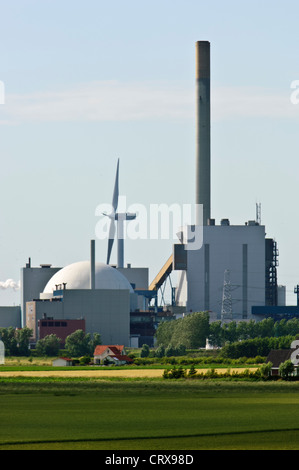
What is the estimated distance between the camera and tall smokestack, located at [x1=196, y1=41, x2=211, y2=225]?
17812 cm

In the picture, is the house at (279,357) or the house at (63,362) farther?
the house at (63,362)

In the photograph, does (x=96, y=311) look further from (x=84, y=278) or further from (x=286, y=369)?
(x=286, y=369)

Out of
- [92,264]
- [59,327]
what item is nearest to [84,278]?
[92,264]

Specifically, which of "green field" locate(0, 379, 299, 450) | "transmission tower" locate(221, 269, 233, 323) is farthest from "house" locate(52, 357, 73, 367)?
"transmission tower" locate(221, 269, 233, 323)

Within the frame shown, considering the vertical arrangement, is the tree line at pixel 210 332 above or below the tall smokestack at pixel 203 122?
below

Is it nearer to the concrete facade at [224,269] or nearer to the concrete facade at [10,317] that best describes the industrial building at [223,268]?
the concrete facade at [224,269]

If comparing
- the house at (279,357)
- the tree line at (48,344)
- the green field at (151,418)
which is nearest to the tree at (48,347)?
the tree line at (48,344)

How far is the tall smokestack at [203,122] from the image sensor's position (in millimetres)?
178125

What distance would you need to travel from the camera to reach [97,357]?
Result: 135125 millimetres

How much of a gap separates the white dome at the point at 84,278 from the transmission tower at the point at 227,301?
20.0 m

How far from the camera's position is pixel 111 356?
128 m

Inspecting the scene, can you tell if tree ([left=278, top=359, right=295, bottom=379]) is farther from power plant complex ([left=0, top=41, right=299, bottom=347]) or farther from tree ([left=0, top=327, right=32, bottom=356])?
power plant complex ([left=0, top=41, right=299, bottom=347])

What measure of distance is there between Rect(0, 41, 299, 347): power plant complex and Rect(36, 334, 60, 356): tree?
13638 mm
